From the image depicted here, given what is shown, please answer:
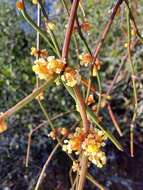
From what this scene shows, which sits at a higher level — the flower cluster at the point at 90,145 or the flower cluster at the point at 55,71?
the flower cluster at the point at 55,71

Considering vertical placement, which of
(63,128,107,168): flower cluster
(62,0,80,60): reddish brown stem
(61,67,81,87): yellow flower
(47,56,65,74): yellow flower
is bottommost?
(63,128,107,168): flower cluster

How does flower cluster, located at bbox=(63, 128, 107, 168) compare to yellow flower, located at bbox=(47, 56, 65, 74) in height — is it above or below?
below

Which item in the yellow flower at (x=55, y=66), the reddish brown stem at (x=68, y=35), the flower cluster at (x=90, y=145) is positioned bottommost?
the flower cluster at (x=90, y=145)

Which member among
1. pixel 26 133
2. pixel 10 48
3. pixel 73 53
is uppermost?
pixel 10 48

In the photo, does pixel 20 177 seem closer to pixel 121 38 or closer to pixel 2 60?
pixel 2 60

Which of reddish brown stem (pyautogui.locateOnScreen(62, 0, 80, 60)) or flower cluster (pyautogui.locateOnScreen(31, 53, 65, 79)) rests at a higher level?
reddish brown stem (pyautogui.locateOnScreen(62, 0, 80, 60))

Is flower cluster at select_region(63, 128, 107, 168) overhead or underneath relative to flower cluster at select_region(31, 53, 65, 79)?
underneath

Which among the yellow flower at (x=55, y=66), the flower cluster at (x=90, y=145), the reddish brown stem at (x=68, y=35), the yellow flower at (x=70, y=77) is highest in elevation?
the reddish brown stem at (x=68, y=35)

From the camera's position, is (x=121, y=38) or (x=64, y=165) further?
(x=121, y=38)

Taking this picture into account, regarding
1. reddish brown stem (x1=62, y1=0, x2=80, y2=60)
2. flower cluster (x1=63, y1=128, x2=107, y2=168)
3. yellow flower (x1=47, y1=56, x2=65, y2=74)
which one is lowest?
flower cluster (x1=63, y1=128, x2=107, y2=168)

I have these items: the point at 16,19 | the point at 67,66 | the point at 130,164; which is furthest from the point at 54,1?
the point at 67,66

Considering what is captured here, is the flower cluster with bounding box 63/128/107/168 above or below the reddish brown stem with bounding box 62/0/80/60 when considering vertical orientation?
below
